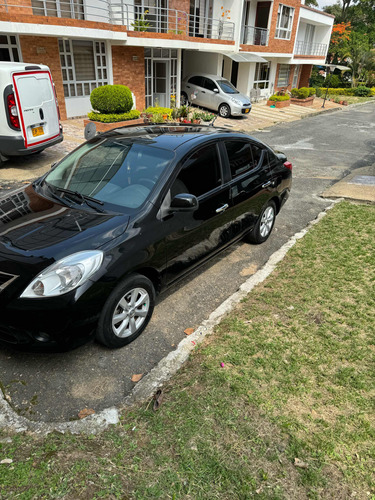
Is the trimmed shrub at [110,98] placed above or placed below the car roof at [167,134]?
below

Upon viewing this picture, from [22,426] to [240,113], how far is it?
58.7 ft

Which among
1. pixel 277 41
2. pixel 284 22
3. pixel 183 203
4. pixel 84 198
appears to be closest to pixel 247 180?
pixel 183 203

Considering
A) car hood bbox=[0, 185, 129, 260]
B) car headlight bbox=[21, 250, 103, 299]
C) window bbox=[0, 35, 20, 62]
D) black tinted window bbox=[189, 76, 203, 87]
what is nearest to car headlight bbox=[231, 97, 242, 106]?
black tinted window bbox=[189, 76, 203, 87]

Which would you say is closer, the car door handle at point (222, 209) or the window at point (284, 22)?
the car door handle at point (222, 209)

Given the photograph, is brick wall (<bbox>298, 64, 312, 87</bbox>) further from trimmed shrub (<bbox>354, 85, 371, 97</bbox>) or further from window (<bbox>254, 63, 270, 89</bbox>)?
window (<bbox>254, 63, 270, 89</bbox>)

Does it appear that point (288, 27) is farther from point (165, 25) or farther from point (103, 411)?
point (103, 411)

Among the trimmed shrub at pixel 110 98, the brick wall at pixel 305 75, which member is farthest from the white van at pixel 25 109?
the brick wall at pixel 305 75

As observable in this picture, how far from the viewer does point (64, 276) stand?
2.92 meters

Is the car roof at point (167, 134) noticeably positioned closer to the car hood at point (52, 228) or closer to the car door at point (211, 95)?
the car hood at point (52, 228)

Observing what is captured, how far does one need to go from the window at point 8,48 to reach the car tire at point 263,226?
1198 centimetres

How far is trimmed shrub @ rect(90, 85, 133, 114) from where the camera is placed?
41.4 feet

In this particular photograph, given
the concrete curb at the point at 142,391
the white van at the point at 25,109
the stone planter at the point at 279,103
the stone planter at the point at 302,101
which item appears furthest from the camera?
the stone planter at the point at 302,101

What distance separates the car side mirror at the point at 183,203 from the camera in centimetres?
356

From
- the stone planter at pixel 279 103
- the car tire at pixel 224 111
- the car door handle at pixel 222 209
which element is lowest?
the stone planter at pixel 279 103
